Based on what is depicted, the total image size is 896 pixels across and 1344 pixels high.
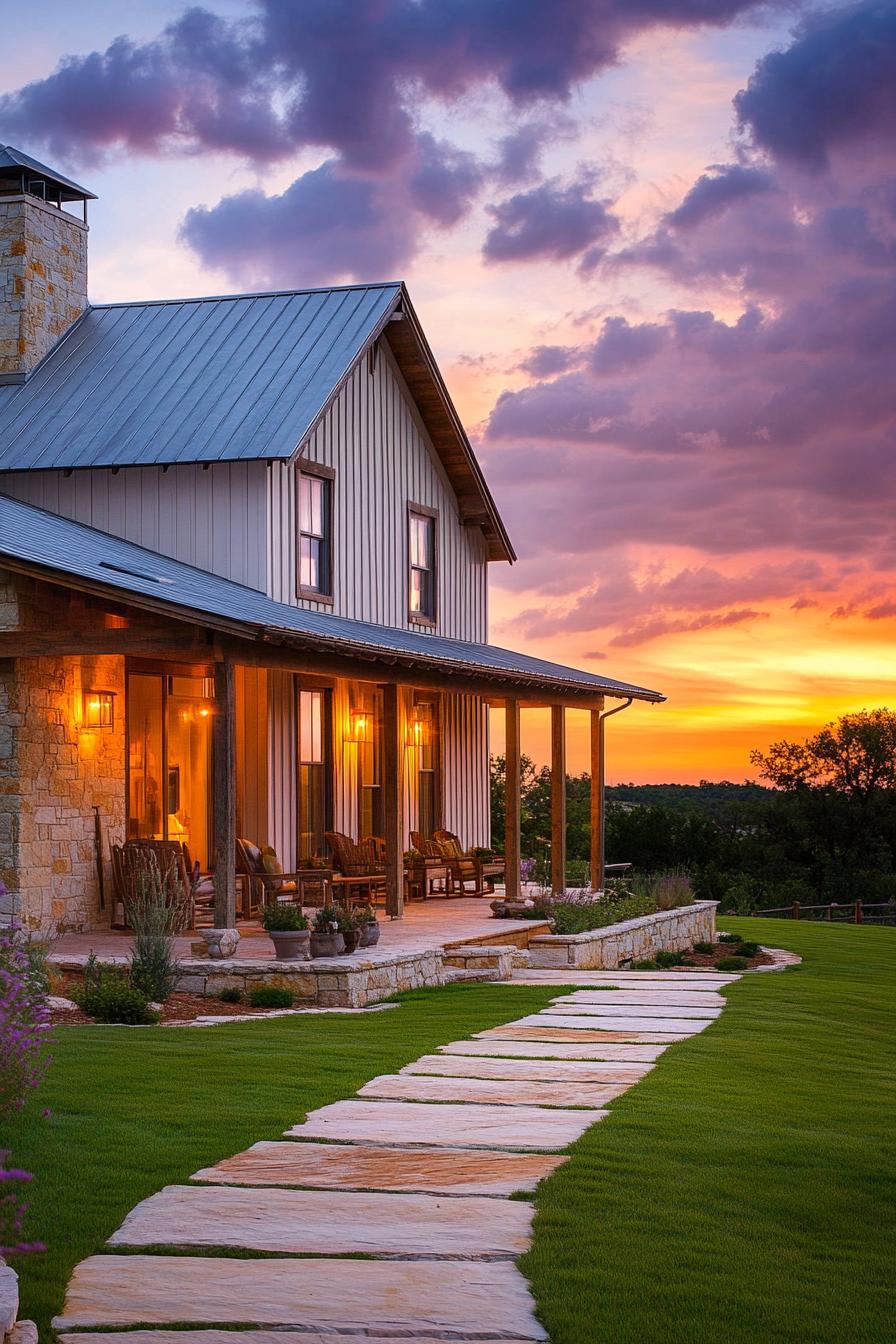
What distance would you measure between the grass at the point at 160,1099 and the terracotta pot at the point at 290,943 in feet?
3.76

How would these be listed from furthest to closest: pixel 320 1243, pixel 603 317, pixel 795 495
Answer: pixel 795 495
pixel 603 317
pixel 320 1243

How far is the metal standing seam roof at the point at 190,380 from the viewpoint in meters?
17.5

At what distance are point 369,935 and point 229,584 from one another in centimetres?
501

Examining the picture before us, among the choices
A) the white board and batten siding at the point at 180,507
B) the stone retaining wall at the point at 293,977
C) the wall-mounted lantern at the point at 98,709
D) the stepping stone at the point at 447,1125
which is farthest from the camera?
the white board and batten siding at the point at 180,507

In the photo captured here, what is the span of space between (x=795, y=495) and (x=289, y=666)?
44.2ft

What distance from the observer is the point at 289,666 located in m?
14.0

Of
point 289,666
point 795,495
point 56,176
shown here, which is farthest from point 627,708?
point 56,176

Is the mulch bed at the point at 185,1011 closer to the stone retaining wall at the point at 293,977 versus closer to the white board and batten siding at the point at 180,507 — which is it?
the stone retaining wall at the point at 293,977

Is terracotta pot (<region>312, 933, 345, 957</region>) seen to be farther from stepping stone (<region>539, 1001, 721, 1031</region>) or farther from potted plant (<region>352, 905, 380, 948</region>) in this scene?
stepping stone (<region>539, 1001, 721, 1031</region>)

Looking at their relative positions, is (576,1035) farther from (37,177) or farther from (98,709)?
(37,177)

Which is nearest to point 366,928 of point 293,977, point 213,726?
point 293,977

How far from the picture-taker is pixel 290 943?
12.3m

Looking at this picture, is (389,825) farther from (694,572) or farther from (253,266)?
(253,266)

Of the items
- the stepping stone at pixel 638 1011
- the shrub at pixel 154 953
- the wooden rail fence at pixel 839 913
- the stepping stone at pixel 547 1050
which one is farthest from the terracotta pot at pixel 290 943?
the wooden rail fence at pixel 839 913
